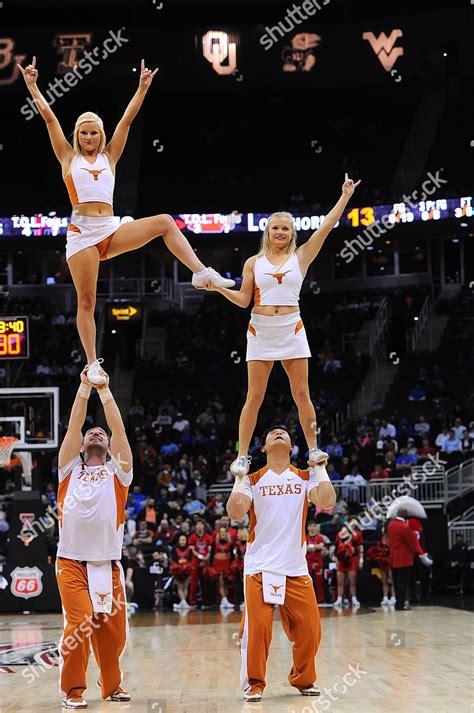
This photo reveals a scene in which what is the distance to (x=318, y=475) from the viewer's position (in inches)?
327

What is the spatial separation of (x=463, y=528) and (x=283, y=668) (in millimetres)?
12261

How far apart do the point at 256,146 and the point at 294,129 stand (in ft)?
4.94

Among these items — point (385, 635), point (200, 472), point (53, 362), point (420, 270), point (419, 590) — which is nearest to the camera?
point (385, 635)

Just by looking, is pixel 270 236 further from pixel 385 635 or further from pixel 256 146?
pixel 256 146

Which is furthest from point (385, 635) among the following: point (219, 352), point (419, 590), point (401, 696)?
point (219, 352)

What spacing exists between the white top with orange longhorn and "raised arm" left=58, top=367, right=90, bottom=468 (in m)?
1.39

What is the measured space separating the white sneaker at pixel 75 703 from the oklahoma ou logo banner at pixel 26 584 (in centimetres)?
1155

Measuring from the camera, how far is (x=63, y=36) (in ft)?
106

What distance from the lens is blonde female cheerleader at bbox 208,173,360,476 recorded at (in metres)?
8.28

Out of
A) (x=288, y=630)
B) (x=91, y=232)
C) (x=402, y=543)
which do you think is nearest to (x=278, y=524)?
(x=288, y=630)

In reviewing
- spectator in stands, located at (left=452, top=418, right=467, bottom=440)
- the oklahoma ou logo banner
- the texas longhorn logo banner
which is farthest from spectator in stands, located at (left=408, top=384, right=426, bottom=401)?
the oklahoma ou logo banner

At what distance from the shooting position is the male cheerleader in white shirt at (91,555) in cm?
759

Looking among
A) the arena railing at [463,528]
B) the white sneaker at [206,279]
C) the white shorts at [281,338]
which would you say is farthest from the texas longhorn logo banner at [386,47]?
the white sneaker at [206,279]

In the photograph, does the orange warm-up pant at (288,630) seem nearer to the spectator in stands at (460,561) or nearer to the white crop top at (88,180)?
the white crop top at (88,180)
